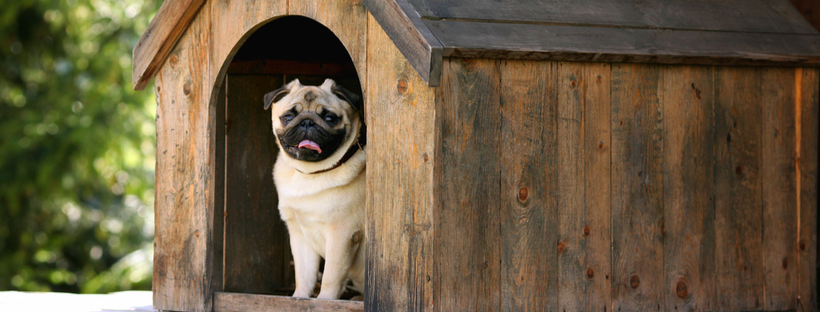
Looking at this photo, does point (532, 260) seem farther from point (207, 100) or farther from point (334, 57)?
point (334, 57)

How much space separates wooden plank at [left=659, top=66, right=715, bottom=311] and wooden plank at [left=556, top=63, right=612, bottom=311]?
303mm

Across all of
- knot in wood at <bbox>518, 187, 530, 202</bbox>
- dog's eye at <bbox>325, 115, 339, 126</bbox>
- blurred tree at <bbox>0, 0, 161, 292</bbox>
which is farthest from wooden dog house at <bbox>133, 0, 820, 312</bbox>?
blurred tree at <bbox>0, 0, 161, 292</bbox>

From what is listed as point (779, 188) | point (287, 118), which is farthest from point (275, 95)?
point (779, 188)

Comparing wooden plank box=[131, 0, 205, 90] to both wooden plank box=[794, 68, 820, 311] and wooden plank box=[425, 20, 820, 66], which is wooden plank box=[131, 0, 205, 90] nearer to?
wooden plank box=[425, 20, 820, 66]

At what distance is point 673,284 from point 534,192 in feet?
2.57

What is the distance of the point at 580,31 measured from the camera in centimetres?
317

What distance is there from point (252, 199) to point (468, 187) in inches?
73.9

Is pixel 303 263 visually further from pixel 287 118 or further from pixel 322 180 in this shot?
pixel 287 118

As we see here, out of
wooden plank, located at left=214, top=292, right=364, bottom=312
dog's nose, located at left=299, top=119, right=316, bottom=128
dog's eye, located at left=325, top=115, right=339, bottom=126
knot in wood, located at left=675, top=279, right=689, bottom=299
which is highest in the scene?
dog's eye, located at left=325, top=115, right=339, bottom=126

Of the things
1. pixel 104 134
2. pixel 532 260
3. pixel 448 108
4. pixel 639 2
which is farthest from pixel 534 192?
pixel 104 134

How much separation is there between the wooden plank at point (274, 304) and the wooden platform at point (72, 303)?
90 cm

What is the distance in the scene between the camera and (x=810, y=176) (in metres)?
3.68

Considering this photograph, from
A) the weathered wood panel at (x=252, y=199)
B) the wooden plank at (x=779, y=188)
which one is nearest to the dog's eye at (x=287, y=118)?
the weathered wood panel at (x=252, y=199)

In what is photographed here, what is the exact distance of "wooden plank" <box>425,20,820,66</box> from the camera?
293 cm
